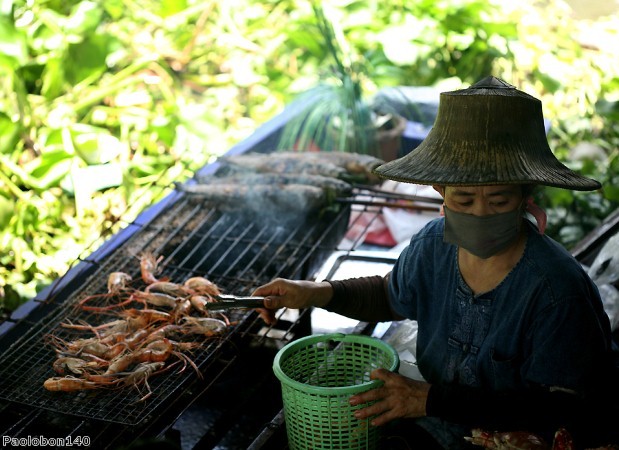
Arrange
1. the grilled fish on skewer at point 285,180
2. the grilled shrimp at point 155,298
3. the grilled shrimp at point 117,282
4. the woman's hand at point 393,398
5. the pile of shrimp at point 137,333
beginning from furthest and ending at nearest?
the grilled fish on skewer at point 285,180
the grilled shrimp at point 117,282
the grilled shrimp at point 155,298
the pile of shrimp at point 137,333
the woman's hand at point 393,398

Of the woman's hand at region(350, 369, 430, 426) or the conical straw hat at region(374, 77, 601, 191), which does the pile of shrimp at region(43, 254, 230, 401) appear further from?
the conical straw hat at region(374, 77, 601, 191)

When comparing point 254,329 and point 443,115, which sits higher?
point 443,115

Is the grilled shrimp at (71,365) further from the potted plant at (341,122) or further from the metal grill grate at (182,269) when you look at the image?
the potted plant at (341,122)

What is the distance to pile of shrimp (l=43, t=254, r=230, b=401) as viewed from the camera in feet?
9.78

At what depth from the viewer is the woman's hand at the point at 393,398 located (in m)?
2.50

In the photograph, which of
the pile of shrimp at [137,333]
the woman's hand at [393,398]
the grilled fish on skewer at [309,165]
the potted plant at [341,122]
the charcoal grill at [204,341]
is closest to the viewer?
the woman's hand at [393,398]

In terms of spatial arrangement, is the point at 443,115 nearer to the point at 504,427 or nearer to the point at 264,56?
the point at 504,427

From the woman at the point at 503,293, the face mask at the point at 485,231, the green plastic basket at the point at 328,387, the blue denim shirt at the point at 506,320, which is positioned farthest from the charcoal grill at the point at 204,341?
the face mask at the point at 485,231

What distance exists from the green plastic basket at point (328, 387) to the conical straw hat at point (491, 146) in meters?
0.80

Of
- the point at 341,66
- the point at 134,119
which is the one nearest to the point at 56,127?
the point at 134,119

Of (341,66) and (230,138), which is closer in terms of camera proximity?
(341,66)

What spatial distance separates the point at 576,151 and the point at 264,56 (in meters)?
3.73

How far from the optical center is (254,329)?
364 cm

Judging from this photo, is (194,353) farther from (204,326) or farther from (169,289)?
(169,289)
